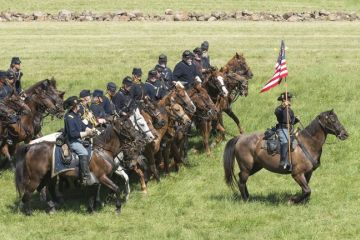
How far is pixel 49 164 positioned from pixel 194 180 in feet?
18.7

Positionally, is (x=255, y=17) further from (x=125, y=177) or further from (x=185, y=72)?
(x=125, y=177)

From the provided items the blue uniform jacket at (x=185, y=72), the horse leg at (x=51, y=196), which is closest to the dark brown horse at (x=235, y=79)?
the blue uniform jacket at (x=185, y=72)

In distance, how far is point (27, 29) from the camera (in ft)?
169

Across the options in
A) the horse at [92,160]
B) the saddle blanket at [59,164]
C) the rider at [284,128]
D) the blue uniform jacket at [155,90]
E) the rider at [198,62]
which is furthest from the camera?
the rider at [198,62]

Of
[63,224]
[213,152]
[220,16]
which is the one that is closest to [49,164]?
[63,224]

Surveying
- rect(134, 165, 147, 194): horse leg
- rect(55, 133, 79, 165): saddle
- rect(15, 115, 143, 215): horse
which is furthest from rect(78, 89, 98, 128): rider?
rect(134, 165, 147, 194): horse leg

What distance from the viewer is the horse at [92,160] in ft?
62.4

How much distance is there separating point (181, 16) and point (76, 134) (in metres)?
40.8

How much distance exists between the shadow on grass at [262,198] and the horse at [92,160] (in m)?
3.05

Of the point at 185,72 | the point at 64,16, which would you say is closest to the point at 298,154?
the point at 185,72

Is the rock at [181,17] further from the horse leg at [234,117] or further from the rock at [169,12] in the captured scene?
the horse leg at [234,117]

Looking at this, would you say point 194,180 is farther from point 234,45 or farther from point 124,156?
point 234,45

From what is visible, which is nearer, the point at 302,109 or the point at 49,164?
the point at 49,164

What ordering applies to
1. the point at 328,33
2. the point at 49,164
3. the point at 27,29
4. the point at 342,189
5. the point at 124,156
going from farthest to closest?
the point at 27,29
the point at 328,33
the point at 342,189
the point at 124,156
the point at 49,164
